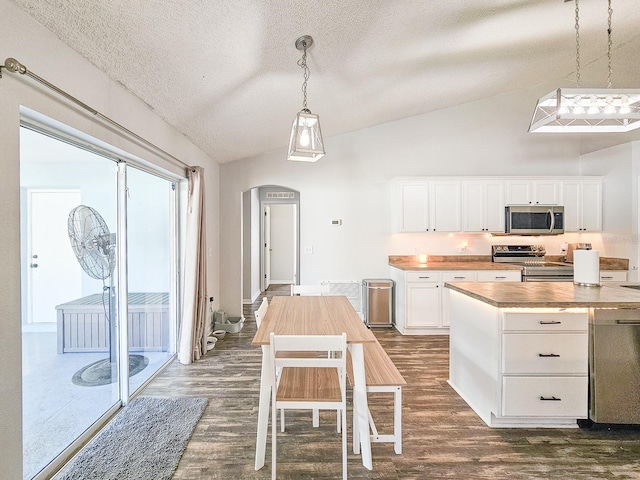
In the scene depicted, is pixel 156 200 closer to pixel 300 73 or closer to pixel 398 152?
pixel 300 73

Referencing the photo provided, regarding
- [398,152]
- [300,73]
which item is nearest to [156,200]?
[300,73]

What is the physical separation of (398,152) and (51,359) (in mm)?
4658

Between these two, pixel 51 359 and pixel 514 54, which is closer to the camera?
pixel 51 359

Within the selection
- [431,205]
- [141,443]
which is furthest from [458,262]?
[141,443]

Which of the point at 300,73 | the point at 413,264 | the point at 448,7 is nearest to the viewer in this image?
the point at 448,7

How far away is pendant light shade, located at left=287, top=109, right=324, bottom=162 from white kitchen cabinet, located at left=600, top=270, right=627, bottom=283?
4.41m

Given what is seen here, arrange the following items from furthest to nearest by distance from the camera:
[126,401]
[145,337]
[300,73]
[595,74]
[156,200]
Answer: [595,74], [156,200], [145,337], [300,73], [126,401]

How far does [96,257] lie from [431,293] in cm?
375

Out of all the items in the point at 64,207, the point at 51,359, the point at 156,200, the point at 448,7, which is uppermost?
the point at 448,7

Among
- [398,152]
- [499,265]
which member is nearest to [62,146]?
[398,152]

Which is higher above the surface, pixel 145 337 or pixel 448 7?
pixel 448 7

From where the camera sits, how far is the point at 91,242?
7.30 ft

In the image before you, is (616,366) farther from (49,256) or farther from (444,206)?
(49,256)

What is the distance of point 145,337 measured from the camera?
116 inches
